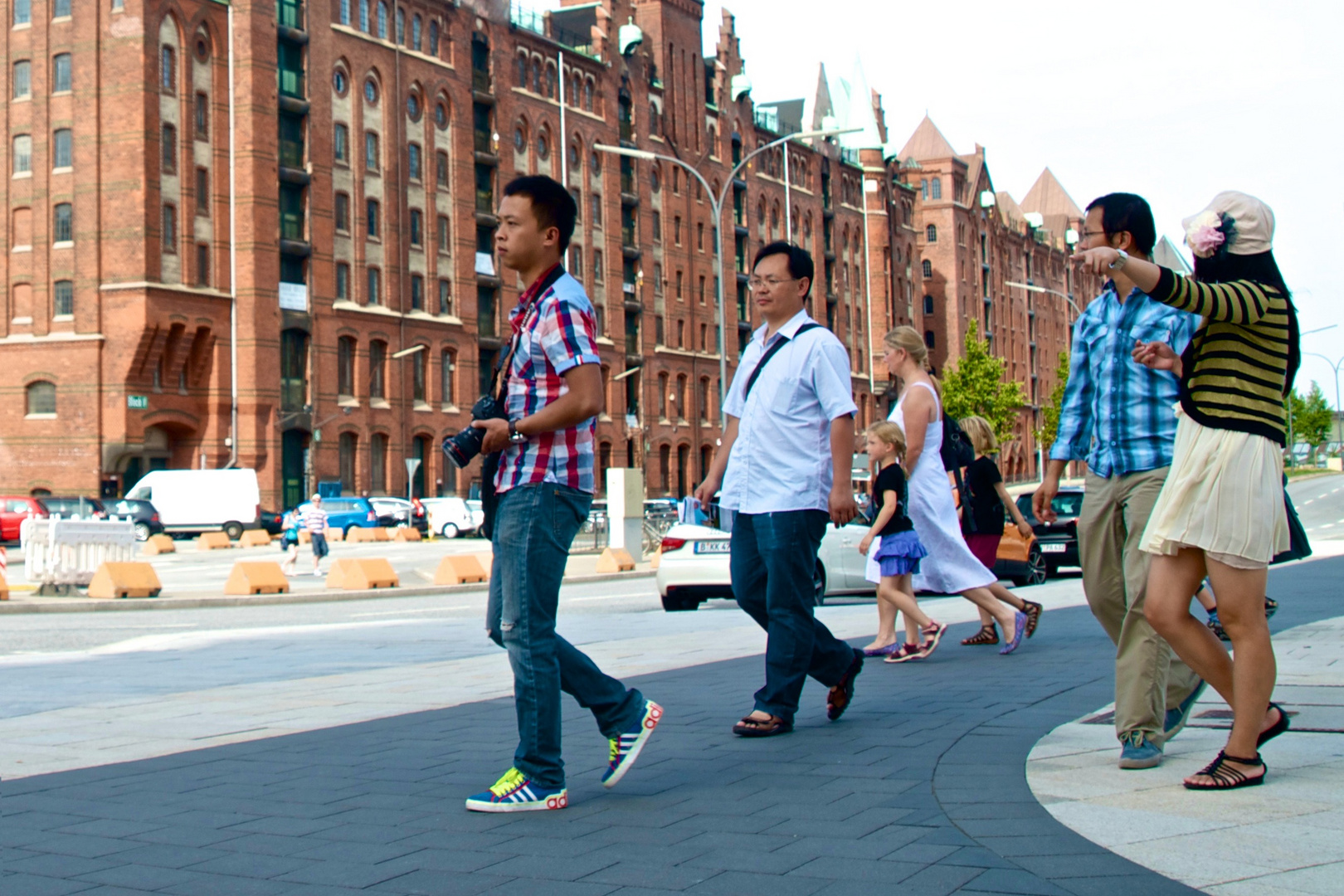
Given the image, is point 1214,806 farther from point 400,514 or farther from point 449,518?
point 400,514

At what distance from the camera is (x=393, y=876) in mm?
4094

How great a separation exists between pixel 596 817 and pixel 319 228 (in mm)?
54818

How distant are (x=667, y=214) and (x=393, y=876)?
247ft

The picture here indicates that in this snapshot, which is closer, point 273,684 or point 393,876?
point 393,876

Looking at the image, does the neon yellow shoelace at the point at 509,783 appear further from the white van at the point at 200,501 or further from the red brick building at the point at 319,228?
the white van at the point at 200,501

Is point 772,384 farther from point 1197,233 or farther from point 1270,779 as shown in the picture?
point 1270,779

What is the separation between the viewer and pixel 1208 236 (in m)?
4.82

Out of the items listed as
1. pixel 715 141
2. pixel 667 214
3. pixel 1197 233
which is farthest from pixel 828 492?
pixel 715 141

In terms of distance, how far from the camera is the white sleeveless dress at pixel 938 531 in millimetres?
9297

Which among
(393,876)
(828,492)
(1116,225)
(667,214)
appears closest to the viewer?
(393,876)

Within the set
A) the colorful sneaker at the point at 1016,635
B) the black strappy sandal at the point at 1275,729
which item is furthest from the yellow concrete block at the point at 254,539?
the black strappy sandal at the point at 1275,729

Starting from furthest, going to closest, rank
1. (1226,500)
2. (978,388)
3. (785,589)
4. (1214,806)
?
(978,388) < (785,589) < (1226,500) < (1214,806)

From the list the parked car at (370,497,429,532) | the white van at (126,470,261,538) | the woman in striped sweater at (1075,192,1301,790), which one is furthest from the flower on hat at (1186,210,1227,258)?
the parked car at (370,497,429,532)

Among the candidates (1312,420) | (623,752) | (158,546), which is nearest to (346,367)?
(158,546)
